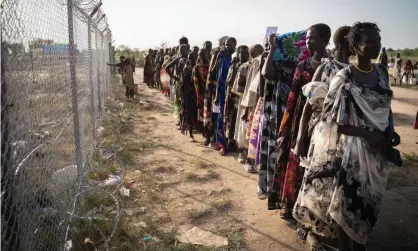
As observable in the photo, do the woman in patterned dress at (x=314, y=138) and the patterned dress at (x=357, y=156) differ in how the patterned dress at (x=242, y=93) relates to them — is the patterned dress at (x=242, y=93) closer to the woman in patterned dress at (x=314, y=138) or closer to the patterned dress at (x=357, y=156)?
the woman in patterned dress at (x=314, y=138)

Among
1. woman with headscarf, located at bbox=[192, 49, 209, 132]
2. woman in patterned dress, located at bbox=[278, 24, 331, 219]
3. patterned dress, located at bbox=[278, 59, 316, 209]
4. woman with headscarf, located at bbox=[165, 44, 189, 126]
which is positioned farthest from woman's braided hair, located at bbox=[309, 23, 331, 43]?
woman with headscarf, located at bbox=[165, 44, 189, 126]

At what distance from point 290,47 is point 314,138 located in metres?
1.27

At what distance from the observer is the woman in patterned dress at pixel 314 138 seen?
2.85 m

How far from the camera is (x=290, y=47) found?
12.4ft

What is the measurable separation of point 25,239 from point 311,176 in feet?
7.07

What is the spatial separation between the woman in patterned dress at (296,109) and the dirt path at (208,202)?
496mm

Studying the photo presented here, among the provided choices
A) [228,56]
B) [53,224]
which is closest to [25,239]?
[53,224]

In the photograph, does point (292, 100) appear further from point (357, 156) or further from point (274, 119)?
point (357, 156)

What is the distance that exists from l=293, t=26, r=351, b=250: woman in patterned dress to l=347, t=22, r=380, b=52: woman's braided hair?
0.87ft

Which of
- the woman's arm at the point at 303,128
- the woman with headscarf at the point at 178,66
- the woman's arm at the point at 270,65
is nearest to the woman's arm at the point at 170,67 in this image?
the woman with headscarf at the point at 178,66

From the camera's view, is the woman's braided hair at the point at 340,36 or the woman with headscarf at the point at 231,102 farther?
the woman with headscarf at the point at 231,102

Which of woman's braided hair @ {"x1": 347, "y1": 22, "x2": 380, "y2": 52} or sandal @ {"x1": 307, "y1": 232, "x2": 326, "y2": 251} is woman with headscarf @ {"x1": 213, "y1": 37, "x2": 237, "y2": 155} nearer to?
sandal @ {"x1": 307, "y1": 232, "x2": 326, "y2": 251}

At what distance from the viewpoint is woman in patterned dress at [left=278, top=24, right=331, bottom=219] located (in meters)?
3.28

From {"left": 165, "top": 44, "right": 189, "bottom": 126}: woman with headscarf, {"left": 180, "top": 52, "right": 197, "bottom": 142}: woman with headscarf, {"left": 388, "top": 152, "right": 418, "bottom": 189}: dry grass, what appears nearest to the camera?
{"left": 388, "top": 152, "right": 418, "bottom": 189}: dry grass
